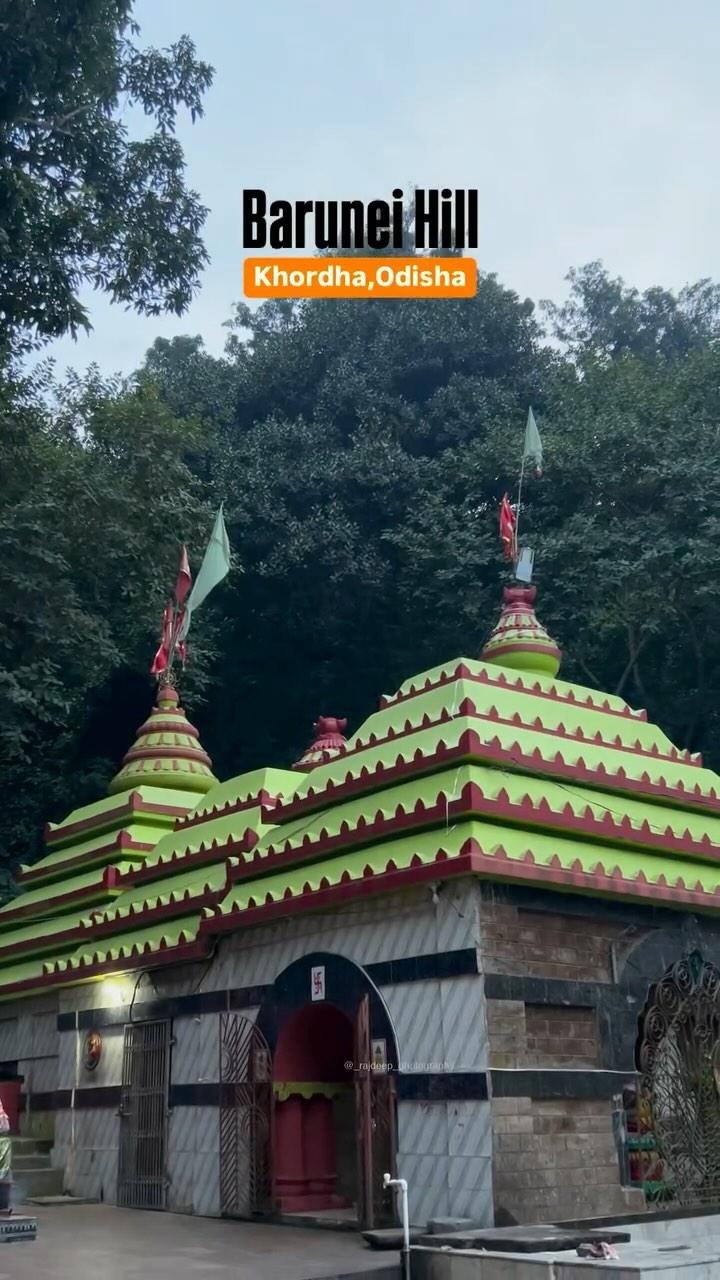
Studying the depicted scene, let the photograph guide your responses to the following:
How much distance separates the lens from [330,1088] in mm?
13188

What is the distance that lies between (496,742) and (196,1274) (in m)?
5.37

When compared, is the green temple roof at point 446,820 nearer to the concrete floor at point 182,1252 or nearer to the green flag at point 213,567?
the concrete floor at point 182,1252

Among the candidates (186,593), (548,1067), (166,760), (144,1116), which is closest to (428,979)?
(548,1067)

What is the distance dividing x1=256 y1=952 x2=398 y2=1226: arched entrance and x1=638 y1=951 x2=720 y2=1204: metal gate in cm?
245

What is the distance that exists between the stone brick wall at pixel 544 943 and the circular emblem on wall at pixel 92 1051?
7.45 m

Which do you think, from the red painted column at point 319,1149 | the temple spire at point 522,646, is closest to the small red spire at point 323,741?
the temple spire at point 522,646

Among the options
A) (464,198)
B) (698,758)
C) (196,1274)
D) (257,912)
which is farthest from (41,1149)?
(464,198)

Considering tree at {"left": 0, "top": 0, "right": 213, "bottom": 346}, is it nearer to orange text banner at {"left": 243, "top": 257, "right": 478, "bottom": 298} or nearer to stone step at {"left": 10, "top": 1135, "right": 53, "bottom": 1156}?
orange text banner at {"left": 243, "top": 257, "right": 478, "bottom": 298}

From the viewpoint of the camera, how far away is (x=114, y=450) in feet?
92.2

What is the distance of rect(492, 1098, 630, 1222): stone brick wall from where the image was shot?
10.2 metres

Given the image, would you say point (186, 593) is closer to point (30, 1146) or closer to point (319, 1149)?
point (30, 1146)

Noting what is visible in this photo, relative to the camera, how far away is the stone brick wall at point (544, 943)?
10.8m

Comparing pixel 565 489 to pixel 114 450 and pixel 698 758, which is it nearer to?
pixel 114 450

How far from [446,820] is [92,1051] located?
7.39 m
